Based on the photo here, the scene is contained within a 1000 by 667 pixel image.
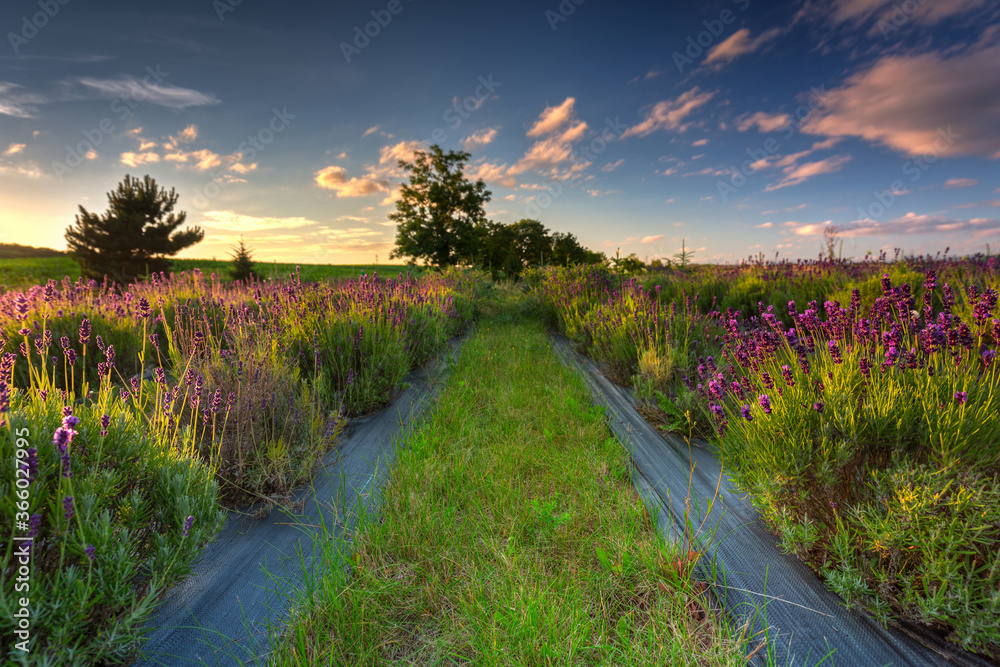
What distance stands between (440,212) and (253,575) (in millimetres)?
24278

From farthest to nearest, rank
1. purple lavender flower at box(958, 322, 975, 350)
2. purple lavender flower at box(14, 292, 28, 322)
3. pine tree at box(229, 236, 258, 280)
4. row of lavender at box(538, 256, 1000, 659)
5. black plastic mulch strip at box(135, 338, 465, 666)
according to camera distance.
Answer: pine tree at box(229, 236, 258, 280)
purple lavender flower at box(14, 292, 28, 322)
purple lavender flower at box(958, 322, 975, 350)
black plastic mulch strip at box(135, 338, 465, 666)
row of lavender at box(538, 256, 1000, 659)

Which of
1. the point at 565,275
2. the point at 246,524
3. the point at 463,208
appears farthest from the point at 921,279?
the point at 463,208

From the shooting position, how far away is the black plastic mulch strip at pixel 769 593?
1.40m

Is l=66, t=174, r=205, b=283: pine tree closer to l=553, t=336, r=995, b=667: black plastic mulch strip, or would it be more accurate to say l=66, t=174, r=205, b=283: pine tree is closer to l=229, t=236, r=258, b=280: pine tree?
l=229, t=236, r=258, b=280: pine tree

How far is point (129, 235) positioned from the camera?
55.2ft

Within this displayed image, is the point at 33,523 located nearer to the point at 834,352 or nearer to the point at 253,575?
the point at 253,575

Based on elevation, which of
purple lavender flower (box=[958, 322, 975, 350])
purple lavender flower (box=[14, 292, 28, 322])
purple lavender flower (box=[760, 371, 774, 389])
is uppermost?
purple lavender flower (box=[14, 292, 28, 322])

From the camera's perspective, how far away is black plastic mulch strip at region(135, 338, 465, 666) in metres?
1.48

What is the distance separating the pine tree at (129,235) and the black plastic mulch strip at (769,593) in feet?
68.2

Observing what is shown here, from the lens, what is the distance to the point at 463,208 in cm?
→ 2491

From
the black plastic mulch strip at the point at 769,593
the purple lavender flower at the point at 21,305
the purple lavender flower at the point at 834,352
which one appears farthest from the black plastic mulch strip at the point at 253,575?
the purple lavender flower at the point at 834,352

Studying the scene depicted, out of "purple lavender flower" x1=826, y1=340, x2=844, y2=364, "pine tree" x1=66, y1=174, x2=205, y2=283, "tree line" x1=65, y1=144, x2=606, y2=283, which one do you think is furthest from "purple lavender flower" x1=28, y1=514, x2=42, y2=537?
"pine tree" x1=66, y1=174, x2=205, y2=283

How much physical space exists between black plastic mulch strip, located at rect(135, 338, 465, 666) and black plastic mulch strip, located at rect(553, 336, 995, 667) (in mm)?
1751

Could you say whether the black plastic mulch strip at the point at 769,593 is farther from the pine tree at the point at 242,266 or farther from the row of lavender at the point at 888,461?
the pine tree at the point at 242,266
